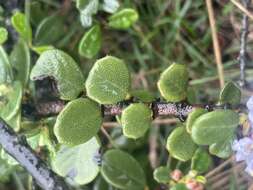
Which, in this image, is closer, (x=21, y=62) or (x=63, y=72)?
(x=63, y=72)

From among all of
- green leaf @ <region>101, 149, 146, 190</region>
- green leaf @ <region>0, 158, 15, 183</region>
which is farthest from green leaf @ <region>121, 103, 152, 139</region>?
green leaf @ <region>0, 158, 15, 183</region>

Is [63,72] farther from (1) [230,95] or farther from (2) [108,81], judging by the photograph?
(1) [230,95]

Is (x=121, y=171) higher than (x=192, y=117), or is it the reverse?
(x=192, y=117)

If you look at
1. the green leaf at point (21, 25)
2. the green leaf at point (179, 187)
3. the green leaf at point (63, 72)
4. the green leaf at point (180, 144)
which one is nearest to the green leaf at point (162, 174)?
the green leaf at point (179, 187)

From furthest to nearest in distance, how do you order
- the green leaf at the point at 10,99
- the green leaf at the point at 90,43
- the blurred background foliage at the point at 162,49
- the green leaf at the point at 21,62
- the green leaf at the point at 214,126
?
the blurred background foliage at the point at 162,49
the green leaf at the point at 90,43
the green leaf at the point at 21,62
the green leaf at the point at 10,99
the green leaf at the point at 214,126

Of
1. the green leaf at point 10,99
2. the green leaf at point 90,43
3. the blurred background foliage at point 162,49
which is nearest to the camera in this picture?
the green leaf at point 10,99

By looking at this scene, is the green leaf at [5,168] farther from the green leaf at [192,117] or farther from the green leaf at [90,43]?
the green leaf at [192,117]

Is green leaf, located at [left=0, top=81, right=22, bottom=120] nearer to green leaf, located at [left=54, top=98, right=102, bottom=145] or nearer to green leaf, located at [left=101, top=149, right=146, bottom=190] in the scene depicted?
green leaf, located at [left=54, top=98, right=102, bottom=145]

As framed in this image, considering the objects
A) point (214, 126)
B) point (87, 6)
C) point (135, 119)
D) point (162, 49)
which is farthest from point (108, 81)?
point (162, 49)
